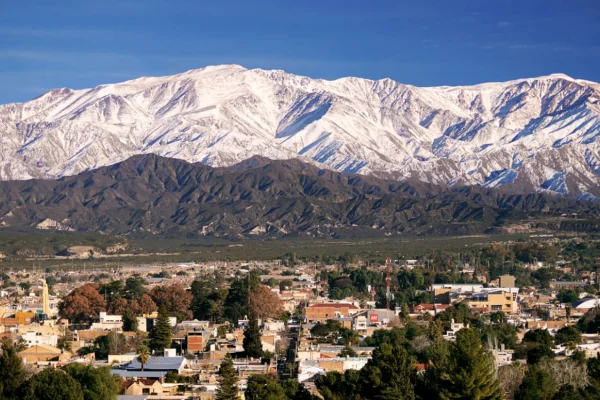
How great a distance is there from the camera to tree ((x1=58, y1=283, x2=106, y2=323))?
11631 cm

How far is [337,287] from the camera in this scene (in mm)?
155500

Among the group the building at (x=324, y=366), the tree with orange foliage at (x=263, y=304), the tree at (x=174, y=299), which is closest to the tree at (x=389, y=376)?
the building at (x=324, y=366)

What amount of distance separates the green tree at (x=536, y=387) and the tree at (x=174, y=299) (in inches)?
2069

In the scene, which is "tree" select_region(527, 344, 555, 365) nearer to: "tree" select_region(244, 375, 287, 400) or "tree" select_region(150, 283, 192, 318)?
"tree" select_region(244, 375, 287, 400)

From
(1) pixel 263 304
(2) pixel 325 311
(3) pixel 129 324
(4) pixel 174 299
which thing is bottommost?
(2) pixel 325 311

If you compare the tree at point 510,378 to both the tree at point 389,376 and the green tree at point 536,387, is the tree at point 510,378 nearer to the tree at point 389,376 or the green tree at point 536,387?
the green tree at point 536,387

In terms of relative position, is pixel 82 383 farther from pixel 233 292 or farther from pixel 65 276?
pixel 65 276

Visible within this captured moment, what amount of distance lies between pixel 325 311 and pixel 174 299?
11.5m

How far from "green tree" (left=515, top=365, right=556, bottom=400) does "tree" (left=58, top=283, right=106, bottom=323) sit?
178 feet

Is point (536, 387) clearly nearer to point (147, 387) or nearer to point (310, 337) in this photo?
point (147, 387)

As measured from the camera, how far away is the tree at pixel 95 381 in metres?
66.6

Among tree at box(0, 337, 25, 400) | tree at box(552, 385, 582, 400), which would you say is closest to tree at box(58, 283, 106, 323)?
tree at box(0, 337, 25, 400)

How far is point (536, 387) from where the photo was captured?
66125 mm

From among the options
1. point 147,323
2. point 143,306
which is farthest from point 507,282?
point 147,323
